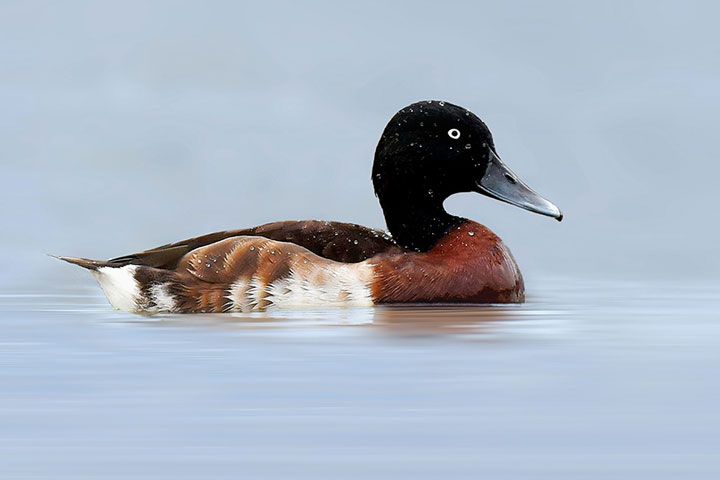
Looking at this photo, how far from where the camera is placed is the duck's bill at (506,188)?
743 centimetres

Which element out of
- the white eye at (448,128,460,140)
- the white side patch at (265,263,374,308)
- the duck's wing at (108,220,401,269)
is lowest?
the white side patch at (265,263,374,308)

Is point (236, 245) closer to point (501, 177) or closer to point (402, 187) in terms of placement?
point (402, 187)

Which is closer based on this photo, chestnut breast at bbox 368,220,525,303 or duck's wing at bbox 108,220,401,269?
chestnut breast at bbox 368,220,525,303

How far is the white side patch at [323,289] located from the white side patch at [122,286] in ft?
2.57

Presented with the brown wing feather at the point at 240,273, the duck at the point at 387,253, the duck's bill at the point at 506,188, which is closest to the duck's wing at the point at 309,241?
the duck at the point at 387,253

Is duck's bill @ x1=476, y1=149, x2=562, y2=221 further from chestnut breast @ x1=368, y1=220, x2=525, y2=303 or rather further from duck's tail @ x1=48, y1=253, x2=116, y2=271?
duck's tail @ x1=48, y1=253, x2=116, y2=271

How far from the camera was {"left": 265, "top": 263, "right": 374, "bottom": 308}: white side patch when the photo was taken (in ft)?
22.4

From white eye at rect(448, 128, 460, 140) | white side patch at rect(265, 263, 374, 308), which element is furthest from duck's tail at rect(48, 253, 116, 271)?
white eye at rect(448, 128, 460, 140)

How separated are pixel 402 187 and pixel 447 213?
0.32m

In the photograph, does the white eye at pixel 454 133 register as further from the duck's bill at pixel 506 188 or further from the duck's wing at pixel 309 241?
the duck's wing at pixel 309 241

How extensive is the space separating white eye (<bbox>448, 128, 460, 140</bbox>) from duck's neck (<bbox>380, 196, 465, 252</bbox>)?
14.8 inches

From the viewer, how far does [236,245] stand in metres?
7.07

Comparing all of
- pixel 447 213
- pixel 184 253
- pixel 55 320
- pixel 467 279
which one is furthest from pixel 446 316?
pixel 55 320

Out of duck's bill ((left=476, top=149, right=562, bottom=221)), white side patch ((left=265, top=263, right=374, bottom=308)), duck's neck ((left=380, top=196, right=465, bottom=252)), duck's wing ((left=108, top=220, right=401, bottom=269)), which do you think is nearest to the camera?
white side patch ((left=265, top=263, right=374, bottom=308))
